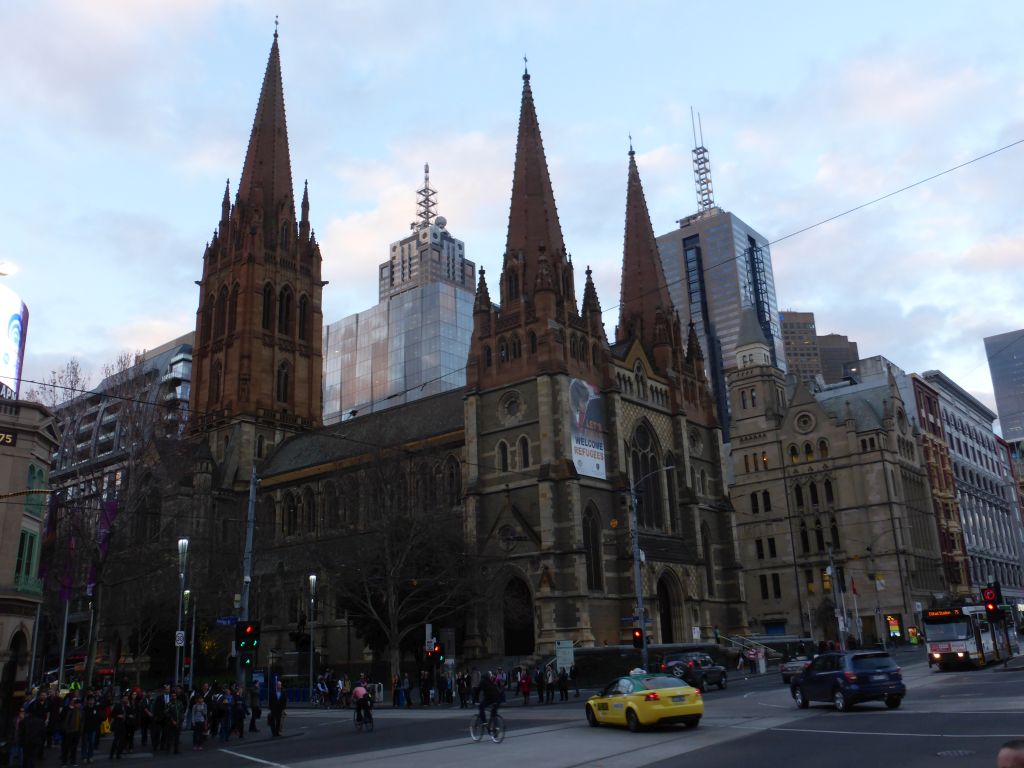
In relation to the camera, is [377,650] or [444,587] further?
[377,650]

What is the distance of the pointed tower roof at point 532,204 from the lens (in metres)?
55.4

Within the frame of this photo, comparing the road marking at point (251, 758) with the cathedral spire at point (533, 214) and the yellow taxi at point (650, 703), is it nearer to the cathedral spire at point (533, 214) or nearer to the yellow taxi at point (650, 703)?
Answer: the yellow taxi at point (650, 703)

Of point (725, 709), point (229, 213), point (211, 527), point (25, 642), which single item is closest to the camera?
point (725, 709)

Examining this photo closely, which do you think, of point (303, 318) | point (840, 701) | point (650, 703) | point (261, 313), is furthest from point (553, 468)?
point (303, 318)

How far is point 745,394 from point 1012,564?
40072 mm

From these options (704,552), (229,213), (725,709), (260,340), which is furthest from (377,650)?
(229,213)

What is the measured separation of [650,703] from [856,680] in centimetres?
562

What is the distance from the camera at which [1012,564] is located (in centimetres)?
9831

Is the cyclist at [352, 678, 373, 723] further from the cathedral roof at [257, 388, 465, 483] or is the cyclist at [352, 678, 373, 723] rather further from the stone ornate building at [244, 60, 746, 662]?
the cathedral roof at [257, 388, 465, 483]

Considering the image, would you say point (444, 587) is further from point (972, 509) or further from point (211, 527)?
point (972, 509)

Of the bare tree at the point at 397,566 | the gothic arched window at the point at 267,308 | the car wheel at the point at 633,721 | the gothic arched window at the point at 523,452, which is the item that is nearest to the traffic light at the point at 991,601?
the car wheel at the point at 633,721

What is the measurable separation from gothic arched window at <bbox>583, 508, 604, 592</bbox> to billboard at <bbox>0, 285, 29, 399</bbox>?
28396 mm

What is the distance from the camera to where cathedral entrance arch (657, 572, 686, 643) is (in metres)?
51.2

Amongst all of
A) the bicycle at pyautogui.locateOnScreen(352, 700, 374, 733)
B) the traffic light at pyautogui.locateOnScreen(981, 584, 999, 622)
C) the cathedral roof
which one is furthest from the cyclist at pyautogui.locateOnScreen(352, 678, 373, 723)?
the cathedral roof
